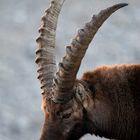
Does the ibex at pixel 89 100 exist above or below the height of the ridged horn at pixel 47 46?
below

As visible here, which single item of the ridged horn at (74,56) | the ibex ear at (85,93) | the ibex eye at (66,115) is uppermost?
the ridged horn at (74,56)

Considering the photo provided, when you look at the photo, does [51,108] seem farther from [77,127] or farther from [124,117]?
[124,117]

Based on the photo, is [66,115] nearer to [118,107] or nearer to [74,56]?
[118,107]

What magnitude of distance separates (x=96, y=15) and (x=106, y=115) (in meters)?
2.30

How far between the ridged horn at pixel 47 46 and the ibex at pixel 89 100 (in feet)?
0.63

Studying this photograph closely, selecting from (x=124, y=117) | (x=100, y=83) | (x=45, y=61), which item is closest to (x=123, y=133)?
(x=124, y=117)

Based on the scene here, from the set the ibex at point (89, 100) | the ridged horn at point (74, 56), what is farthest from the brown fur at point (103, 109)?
the ridged horn at point (74, 56)

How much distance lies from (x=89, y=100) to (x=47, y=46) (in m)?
1.79

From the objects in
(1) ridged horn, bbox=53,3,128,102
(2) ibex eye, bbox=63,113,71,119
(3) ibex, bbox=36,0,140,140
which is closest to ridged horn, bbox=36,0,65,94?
(3) ibex, bbox=36,0,140,140

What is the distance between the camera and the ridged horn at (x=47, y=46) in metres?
13.5

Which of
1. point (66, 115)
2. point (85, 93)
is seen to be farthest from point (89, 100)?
point (66, 115)

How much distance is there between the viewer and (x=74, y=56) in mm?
12320

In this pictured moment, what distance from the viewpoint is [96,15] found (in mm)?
12055

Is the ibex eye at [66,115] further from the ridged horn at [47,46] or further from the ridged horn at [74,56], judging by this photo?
the ridged horn at [47,46]
